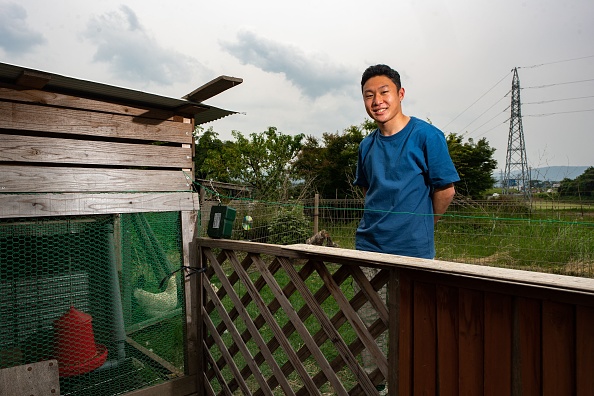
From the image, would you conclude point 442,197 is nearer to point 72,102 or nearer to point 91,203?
point 91,203

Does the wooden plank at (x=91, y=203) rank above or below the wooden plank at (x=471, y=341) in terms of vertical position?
above

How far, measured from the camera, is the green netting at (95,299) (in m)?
2.43

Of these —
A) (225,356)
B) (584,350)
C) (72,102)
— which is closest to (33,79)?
(72,102)

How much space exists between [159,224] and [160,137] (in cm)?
56

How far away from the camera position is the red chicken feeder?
2539 millimetres

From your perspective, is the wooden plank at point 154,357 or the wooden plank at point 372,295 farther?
the wooden plank at point 154,357

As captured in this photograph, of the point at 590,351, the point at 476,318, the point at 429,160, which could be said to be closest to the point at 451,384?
the point at 476,318

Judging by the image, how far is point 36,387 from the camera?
2.22 m

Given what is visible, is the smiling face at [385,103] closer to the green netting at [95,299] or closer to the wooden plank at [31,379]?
the green netting at [95,299]

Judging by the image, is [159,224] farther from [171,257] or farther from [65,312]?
[65,312]

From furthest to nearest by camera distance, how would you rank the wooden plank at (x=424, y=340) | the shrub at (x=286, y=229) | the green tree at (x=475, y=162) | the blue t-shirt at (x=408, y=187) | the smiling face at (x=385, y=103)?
the green tree at (x=475, y=162) < the shrub at (x=286, y=229) < the smiling face at (x=385, y=103) < the blue t-shirt at (x=408, y=187) < the wooden plank at (x=424, y=340)

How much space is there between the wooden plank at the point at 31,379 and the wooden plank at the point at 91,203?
764mm

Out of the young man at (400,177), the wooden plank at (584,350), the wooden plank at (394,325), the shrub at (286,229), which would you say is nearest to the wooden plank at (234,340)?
the young man at (400,177)

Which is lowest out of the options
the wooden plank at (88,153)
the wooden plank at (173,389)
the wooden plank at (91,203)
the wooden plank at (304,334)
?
the wooden plank at (173,389)
